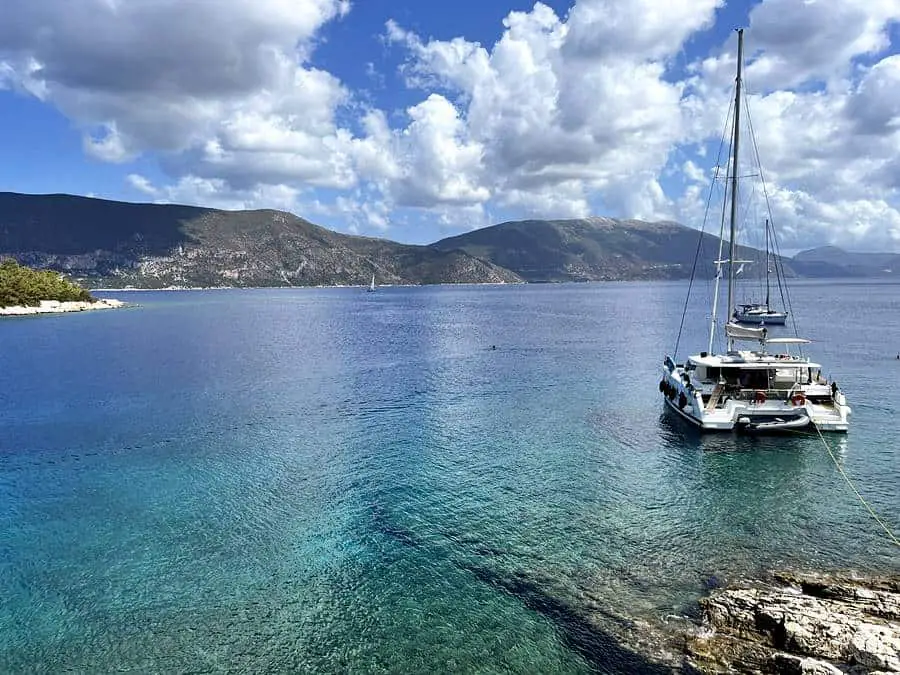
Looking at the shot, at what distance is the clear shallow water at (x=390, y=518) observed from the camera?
18.4m

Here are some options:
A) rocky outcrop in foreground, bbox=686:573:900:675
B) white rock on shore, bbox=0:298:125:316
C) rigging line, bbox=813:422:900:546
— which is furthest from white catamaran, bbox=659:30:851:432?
white rock on shore, bbox=0:298:125:316

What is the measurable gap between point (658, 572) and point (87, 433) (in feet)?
132

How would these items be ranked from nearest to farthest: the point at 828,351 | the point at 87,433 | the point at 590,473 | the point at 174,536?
the point at 174,536 → the point at 590,473 → the point at 87,433 → the point at 828,351

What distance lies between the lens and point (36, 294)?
16425cm

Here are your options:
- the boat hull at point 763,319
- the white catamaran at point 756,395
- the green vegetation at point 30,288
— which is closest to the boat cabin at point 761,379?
the white catamaran at point 756,395

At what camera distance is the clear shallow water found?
18.4m

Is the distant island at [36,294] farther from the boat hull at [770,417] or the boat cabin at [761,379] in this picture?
the boat hull at [770,417]

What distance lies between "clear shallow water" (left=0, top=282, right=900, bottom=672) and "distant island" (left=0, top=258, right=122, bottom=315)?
125103 millimetres

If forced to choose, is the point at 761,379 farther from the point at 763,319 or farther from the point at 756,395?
the point at 763,319

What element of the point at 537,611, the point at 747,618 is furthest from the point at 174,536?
the point at 747,618

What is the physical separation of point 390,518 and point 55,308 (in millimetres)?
178954

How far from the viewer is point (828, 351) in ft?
250

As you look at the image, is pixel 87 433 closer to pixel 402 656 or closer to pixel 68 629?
pixel 68 629

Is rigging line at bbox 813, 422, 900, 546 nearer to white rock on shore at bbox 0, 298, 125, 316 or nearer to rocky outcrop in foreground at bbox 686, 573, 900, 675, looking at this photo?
rocky outcrop in foreground at bbox 686, 573, 900, 675
